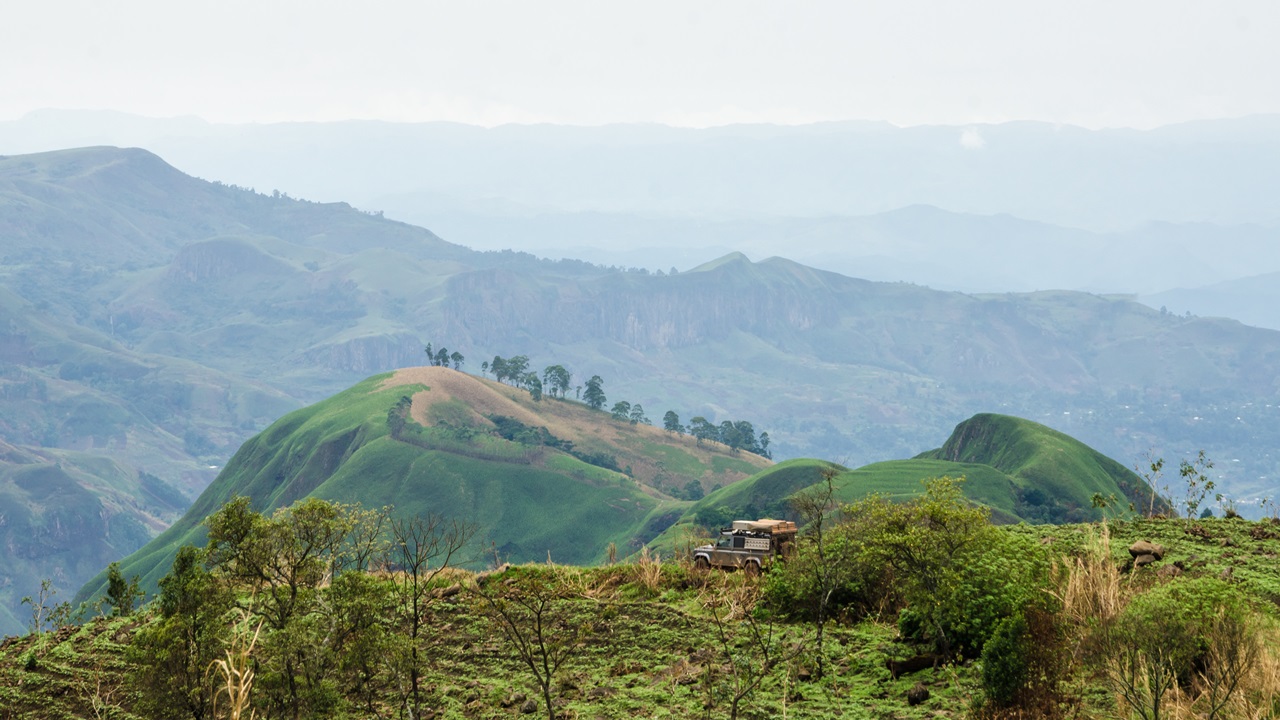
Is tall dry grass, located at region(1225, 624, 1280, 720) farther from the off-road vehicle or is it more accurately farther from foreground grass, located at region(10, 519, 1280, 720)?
the off-road vehicle

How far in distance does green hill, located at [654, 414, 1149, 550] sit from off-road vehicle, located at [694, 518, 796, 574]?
78.6 metres

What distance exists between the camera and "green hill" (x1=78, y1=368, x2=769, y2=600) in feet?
524

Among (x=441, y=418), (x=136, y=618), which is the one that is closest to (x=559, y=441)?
(x=441, y=418)

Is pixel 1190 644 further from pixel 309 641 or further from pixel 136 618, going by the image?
pixel 136 618

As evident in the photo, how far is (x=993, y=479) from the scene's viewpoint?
399ft

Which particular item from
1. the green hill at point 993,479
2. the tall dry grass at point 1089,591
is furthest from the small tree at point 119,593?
the green hill at point 993,479

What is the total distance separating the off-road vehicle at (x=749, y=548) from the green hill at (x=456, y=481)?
121 m

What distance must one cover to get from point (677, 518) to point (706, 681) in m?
141

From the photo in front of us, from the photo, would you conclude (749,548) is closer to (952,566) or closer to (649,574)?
(649,574)

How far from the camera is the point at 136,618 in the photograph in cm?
2484

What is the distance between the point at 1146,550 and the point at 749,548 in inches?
363

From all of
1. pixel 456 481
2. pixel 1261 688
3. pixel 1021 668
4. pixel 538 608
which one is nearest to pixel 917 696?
pixel 1021 668

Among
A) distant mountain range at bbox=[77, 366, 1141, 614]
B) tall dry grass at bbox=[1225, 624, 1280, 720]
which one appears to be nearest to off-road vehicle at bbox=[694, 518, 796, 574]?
tall dry grass at bbox=[1225, 624, 1280, 720]

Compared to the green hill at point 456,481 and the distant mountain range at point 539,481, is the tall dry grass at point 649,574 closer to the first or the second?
the distant mountain range at point 539,481
